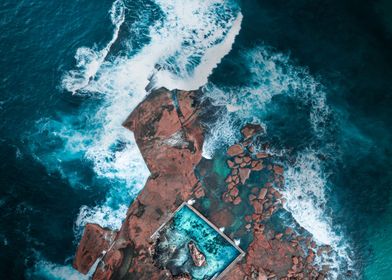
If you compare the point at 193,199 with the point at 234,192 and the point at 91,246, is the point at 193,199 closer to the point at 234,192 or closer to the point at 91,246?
the point at 234,192

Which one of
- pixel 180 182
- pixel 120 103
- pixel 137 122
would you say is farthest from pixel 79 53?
pixel 180 182

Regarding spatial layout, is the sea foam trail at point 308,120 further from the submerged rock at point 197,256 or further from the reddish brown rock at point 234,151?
the submerged rock at point 197,256

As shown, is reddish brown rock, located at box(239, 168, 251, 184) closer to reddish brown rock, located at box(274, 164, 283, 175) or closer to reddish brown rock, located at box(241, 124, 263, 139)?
reddish brown rock, located at box(274, 164, 283, 175)

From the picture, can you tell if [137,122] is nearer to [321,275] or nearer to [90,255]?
[90,255]

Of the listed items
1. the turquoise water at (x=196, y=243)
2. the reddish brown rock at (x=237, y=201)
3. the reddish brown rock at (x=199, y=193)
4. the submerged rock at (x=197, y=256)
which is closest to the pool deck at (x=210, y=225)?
the turquoise water at (x=196, y=243)

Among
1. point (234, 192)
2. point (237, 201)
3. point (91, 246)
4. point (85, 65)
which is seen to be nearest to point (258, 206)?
point (237, 201)

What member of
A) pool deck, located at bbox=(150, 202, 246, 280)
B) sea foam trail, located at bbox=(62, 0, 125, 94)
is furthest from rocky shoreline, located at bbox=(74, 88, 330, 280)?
sea foam trail, located at bbox=(62, 0, 125, 94)
